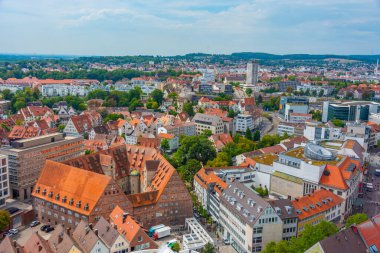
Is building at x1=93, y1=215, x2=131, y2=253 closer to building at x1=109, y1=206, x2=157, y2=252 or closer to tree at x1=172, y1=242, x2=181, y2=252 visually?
building at x1=109, y1=206, x2=157, y2=252

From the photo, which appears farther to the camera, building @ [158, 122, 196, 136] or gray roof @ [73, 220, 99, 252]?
building @ [158, 122, 196, 136]

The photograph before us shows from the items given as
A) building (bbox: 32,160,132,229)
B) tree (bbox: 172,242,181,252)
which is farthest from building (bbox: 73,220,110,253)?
tree (bbox: 172,242,181,252)

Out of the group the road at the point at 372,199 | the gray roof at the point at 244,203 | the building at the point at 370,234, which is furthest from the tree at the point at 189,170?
the building at the point at 370,234

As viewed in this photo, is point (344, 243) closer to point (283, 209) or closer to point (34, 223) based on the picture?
point (283, 209)

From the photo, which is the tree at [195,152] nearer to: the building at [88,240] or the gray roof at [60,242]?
the building at [88,240]

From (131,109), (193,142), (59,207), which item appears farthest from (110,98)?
(59,207)

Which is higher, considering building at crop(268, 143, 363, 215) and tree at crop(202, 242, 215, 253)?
building at crop(268, 143, 363, 215)
